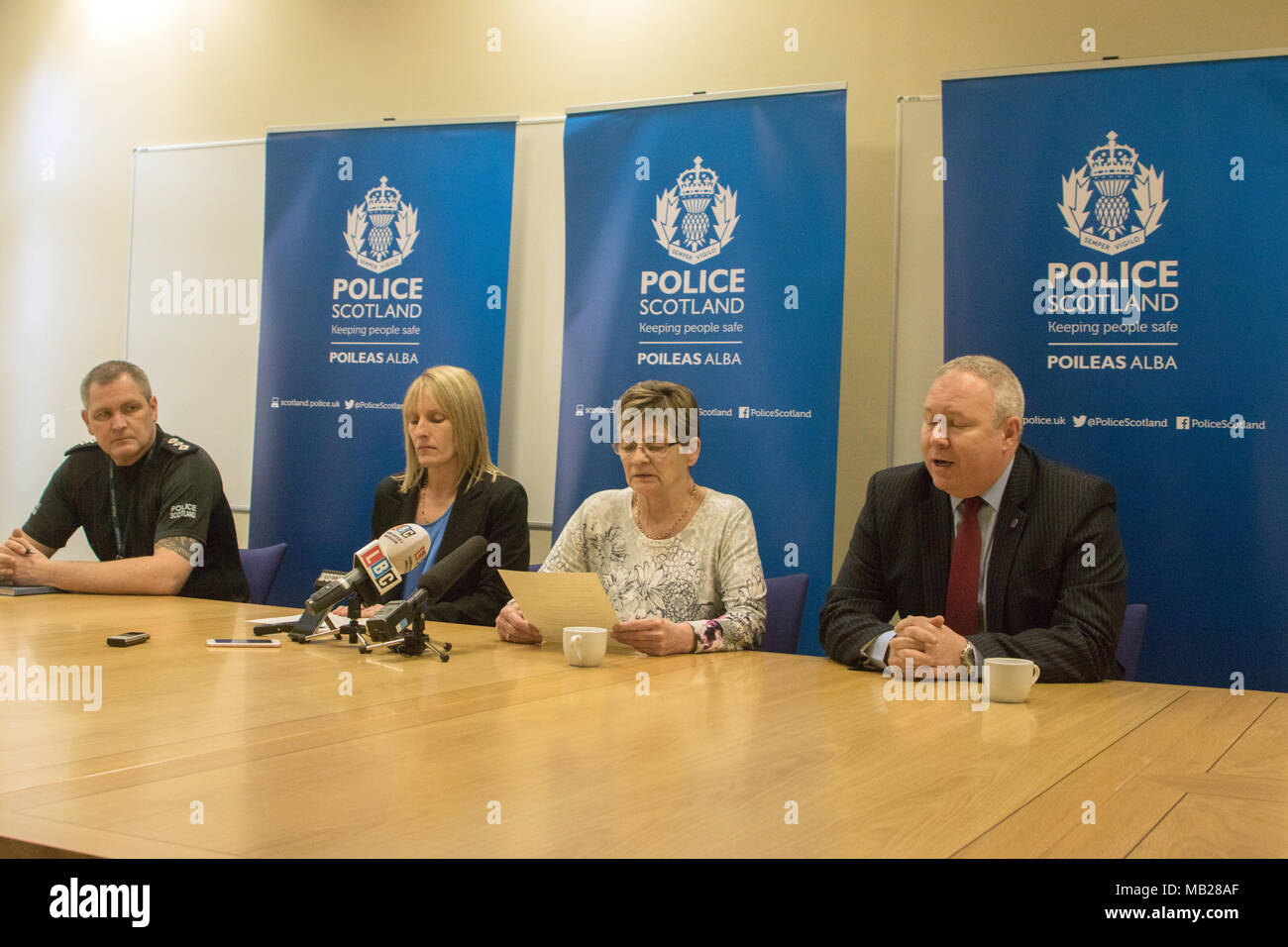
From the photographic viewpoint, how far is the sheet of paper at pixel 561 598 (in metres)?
2.71

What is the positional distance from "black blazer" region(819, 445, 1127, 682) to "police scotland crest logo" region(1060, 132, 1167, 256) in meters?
1.43

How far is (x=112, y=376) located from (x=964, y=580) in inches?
118

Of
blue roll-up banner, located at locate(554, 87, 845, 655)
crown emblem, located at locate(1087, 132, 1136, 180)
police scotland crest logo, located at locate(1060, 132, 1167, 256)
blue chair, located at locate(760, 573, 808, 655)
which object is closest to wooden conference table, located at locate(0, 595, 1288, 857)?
blue chair, located at locate(760, 573, 808, 655)

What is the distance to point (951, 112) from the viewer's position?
162 inches

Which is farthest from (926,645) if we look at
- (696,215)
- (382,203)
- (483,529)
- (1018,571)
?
(382,203)

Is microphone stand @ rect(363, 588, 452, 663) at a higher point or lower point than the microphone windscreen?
lower

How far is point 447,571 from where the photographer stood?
8.98ft

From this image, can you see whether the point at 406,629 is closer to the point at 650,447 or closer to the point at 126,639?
the point at 126,639

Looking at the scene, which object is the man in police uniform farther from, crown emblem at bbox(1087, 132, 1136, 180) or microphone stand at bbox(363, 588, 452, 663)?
crown emblem at bbox(1087, 132, 1136, 180)

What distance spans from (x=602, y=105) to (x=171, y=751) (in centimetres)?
359

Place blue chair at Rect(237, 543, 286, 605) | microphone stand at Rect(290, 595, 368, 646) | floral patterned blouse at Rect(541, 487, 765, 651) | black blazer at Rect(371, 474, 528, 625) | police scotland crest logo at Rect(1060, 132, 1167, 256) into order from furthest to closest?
blue chair at Rect(237, 543, 286, 605) → police scotland crest logo at Rect(1060, 132, 1167, 256) → black blazer at Rect(371, 474, 528, 625) → floral patterned blouse at Rect(541, 487, 765, 651) → microphone stand at Rect(290, 595, 368, 646)

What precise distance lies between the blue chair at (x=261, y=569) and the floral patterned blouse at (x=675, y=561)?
55.1 inches

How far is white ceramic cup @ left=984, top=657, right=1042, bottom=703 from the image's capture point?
2242 millimetres
